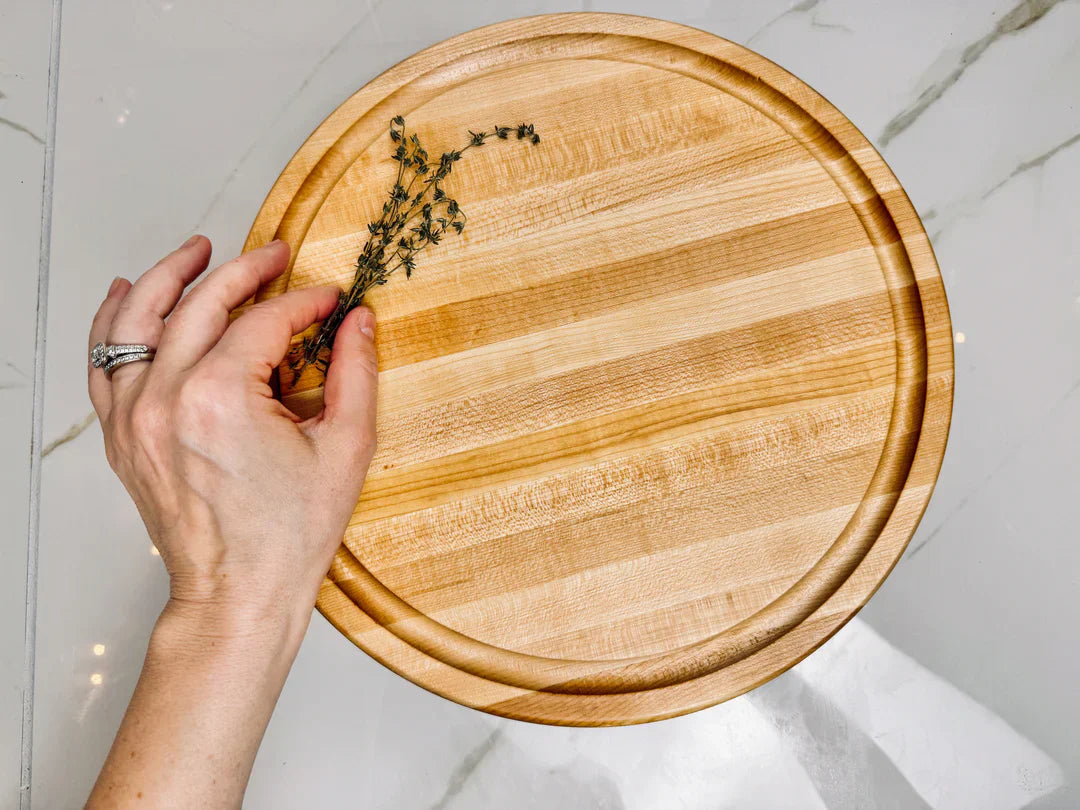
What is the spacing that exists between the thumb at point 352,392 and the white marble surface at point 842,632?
50 centimetres

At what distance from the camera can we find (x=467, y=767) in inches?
43.8

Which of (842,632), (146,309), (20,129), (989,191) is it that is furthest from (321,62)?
(842,632)

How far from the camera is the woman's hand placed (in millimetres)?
711

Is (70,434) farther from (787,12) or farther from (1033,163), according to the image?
(1033,163)

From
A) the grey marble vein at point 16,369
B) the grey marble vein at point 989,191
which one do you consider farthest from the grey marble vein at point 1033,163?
the grey marble vein at point 16,369

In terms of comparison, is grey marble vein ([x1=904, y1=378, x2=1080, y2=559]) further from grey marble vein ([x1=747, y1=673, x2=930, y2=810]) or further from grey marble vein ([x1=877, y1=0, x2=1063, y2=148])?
grey marble vein ([x1=877, y1=0, x2=1063, y2=148])

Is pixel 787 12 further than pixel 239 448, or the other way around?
pixel 787 12

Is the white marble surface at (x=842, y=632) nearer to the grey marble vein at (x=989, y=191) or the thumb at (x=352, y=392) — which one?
the grey marble vein at (x=989, y=191)

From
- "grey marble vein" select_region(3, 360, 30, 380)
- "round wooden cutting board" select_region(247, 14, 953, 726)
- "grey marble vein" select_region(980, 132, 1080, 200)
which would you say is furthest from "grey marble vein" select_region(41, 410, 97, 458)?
"grey marble vein" select_region(980, 132, 1080, 200)

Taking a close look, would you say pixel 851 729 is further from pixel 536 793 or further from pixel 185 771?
pixel 185 771

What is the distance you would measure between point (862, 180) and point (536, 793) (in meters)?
1.01

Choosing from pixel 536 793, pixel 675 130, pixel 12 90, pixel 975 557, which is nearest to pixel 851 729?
pixel 975 557

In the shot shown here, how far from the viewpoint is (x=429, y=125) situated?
34.4 inches

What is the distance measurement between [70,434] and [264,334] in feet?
2.28
